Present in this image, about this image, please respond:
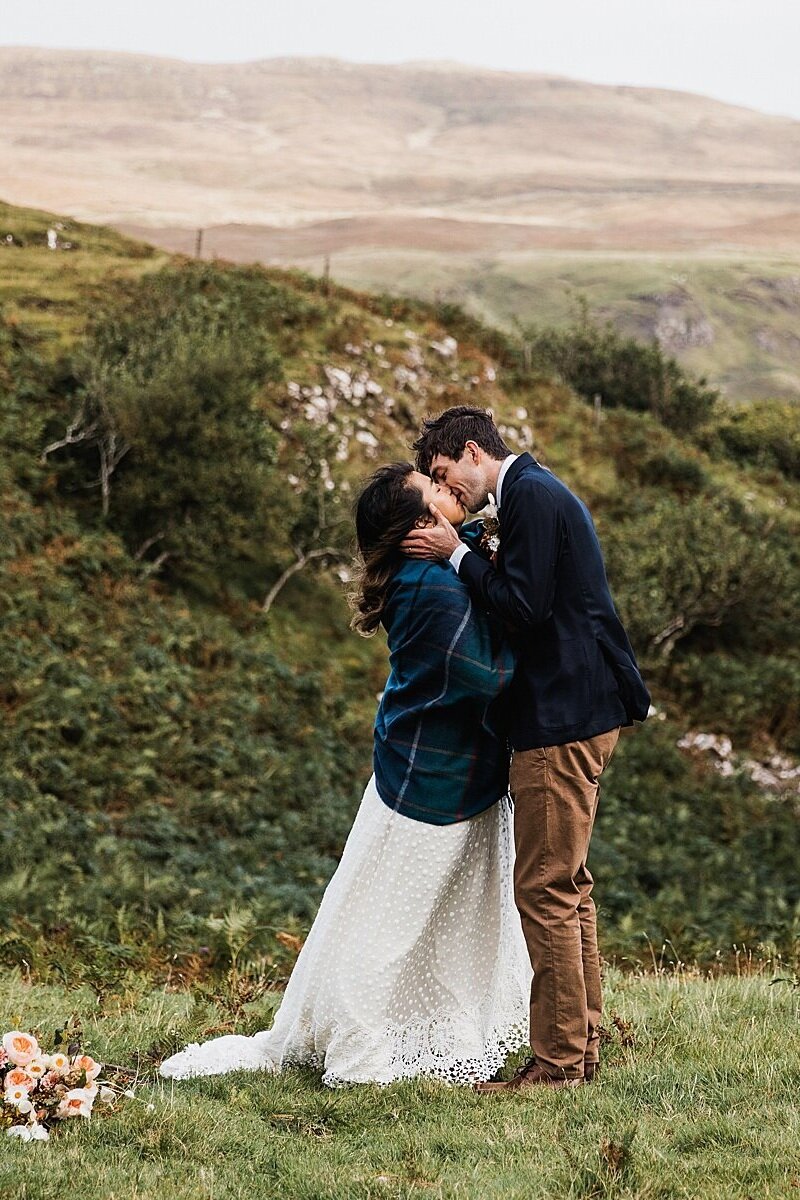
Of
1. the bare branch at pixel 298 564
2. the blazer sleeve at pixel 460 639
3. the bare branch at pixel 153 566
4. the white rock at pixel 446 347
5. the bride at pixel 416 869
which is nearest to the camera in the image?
the blazer sleeve at pixel 460 639

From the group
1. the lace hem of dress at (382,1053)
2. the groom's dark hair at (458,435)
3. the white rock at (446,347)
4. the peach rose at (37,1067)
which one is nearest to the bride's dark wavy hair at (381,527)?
the groom's dark hair at (458,435)

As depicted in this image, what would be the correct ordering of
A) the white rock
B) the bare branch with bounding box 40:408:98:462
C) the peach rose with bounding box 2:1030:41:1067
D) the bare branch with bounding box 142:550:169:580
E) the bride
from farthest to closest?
the white rock → the bare branch with bounding box 40:408:98:462 → the bare branch with bounding box 142:550:169:580 → the bride → the peach rose with bounding box 2:1030:41:1067

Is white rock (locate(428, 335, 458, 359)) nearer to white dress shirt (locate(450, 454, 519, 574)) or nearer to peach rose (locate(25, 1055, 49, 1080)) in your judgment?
white dress shirt (locate(450, 454, 519, 574))

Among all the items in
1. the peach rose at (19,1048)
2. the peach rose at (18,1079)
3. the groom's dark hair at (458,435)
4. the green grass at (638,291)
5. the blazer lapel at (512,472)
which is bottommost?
the green grass at (638,291)

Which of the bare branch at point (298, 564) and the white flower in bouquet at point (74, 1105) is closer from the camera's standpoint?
the white flower in bouquet at point (74, 1105)

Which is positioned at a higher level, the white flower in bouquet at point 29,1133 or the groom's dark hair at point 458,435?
the groom's dark hair at point 458,435

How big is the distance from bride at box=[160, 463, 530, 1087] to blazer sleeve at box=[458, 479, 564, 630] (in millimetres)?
138

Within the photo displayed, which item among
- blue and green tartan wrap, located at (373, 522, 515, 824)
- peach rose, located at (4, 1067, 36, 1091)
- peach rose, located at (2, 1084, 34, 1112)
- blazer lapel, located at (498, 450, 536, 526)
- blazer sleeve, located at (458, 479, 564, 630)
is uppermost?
blazer lapel, located at (498, 450, 536, 526)

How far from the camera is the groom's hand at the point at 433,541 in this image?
4.48 m

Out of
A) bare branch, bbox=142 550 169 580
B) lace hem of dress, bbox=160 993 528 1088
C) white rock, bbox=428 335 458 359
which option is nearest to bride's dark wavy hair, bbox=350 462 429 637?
lace hem of dress, bbox=160 993 528 1088

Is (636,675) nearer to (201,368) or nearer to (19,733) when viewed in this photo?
(19,733)

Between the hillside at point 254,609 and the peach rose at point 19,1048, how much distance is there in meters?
4.02

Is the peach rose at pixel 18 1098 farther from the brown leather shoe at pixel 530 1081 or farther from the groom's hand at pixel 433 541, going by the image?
the groom's hand at pixel 433 541

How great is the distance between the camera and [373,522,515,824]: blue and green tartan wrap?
4.43 meters
